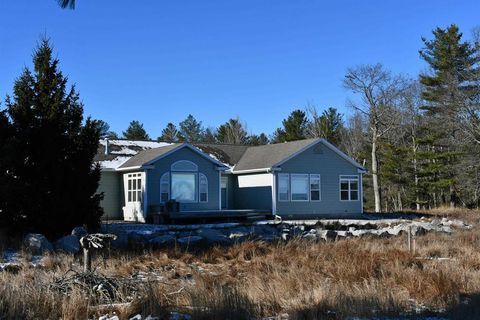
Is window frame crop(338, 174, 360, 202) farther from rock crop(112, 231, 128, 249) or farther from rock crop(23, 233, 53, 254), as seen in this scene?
rock crop(23, 233, 53, 254)

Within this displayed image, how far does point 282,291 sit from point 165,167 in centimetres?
2028

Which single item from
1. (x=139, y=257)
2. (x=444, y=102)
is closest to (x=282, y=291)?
(x=139, y=257)

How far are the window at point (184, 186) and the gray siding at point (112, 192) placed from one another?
3363mm

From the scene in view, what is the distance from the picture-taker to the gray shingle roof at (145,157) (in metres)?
28.2

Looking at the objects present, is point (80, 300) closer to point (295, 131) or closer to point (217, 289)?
point (217, 289)

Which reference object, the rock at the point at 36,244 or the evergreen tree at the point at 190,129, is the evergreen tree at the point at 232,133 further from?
the rock at the point at 36,244

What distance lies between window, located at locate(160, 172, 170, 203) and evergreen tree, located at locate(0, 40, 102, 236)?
8879 mm

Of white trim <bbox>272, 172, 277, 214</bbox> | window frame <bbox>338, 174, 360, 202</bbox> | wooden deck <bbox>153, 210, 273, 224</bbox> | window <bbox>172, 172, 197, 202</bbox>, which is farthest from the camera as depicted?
window frame <bbox>338, 174, 360, 202</bbox>

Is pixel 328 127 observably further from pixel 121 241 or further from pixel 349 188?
pixel 121 241

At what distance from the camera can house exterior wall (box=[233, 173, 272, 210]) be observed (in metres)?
31.0

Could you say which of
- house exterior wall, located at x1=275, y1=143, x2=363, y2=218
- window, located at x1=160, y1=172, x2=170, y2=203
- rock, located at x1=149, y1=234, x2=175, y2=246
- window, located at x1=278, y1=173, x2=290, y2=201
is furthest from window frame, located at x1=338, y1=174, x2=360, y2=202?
rock, located at x1=149, y1=234, x2=175, y2=246

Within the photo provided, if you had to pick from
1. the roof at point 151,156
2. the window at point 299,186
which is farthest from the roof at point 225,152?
the roof at point 151,156

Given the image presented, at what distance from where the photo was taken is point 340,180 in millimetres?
32938

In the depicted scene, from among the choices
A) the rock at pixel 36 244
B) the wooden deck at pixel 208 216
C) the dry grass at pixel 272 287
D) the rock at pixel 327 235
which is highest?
the wooden deck at pixel 208 216
